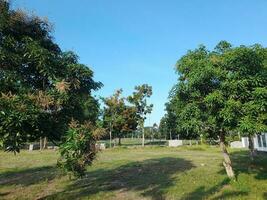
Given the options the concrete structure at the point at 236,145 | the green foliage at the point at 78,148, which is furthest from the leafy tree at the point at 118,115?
the green foliage at the point at 78,148

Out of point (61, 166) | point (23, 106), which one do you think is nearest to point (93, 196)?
point (61, 166)

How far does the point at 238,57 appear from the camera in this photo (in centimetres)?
1908

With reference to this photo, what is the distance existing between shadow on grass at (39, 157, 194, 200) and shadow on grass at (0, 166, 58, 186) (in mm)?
2561

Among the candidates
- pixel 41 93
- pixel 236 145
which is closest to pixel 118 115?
pixel 236 145

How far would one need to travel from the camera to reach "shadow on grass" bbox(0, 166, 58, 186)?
23.1 metres

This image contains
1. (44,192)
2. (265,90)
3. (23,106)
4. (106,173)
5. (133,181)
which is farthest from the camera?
(106,173)

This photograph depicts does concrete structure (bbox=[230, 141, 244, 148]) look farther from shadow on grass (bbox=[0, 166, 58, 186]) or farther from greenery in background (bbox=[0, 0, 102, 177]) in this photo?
greenery in background (bbox=[0, 0, 102, 177])

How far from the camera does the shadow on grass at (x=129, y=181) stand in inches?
752

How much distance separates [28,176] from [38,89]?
12.0 metres

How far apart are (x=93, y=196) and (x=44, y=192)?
287 centimetres

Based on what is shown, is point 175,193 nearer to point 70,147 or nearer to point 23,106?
point 70,147

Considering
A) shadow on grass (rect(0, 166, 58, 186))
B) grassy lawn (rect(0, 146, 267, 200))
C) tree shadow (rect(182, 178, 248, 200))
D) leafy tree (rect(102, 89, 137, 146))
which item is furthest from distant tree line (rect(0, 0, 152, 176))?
leafy tree (rect(102, 89, 137, 146))

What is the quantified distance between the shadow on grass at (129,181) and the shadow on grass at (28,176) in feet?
8.40

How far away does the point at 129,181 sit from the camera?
2222 centimetres
